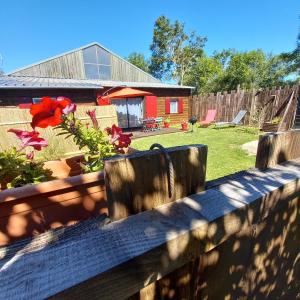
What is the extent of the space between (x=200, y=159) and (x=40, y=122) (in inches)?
38.9

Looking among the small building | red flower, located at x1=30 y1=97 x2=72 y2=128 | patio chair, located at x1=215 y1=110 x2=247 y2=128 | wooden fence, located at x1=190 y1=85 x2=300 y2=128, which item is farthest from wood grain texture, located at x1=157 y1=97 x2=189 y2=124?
red flower, located at x1=30 y1=97 x2=72 y2=128

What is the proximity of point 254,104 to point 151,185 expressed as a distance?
12.4 m

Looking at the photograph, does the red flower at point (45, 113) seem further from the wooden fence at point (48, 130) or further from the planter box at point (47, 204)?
the wooden fence at point (48, 130)

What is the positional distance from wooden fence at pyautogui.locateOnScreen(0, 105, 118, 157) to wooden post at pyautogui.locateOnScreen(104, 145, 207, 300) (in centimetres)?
203

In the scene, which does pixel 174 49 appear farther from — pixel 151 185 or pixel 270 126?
pixel 151 185

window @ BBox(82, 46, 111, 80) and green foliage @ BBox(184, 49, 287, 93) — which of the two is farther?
green foliage @ BBox(184, 49, 287, 93)

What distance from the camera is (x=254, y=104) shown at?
11336 millimetres

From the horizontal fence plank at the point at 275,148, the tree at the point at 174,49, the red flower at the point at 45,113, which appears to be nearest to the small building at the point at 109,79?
the red flower at the point at 45,113


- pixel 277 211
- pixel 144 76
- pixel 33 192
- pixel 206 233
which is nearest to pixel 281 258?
pixel 277 211

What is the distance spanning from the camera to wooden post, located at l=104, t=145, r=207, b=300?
626mm

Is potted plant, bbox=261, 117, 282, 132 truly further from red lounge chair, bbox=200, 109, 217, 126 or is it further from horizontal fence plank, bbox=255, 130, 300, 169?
horizontal fence plank, bbox=255, 130, 300, 169

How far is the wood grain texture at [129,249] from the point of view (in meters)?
0.45

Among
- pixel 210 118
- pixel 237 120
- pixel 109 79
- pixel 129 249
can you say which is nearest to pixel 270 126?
pixel 237 120

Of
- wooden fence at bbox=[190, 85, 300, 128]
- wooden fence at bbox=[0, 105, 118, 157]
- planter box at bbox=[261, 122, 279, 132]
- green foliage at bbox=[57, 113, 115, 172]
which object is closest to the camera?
green foliage at bbox=[57, 113, 115, 172]
